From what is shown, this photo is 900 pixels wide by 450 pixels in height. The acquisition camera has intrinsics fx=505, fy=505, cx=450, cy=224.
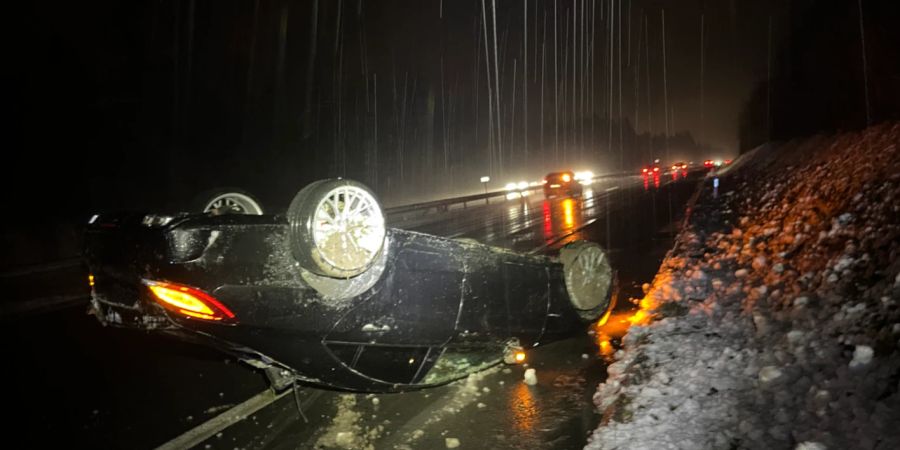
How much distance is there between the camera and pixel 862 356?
9.52 ft

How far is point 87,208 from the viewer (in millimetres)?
20203

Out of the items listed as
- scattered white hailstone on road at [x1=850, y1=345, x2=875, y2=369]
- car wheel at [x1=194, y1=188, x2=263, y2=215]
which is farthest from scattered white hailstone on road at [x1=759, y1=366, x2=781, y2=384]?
car wheel at [x1=194, y1=188, x2=263, y2=215]

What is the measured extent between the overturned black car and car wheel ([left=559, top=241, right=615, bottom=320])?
1.41 meters

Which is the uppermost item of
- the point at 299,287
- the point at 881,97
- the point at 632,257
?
the point at 881,97

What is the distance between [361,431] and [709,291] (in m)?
4.12

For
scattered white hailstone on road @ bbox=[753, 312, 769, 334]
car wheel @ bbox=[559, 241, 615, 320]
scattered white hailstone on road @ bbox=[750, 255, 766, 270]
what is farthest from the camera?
scattered white hailstone on road @ bbox=[750, 255, 766, 270]

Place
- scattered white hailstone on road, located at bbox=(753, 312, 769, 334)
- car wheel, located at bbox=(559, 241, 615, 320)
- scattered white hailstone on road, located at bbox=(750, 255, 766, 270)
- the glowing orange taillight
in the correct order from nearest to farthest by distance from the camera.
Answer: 1. scattered white hailstone on road, located at bbox=(753, 312, 769, 334)
2. the glowing orange taillight
3. car wheel, located at bbox=(559, 241, 615, 320)
4. scattered white hailstone on road, located at bbox=(750, 255, 766, 270)

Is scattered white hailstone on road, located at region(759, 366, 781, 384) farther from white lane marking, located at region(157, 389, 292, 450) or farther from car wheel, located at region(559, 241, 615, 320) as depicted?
white lane marking, located at region(157, 389, 292, 450)

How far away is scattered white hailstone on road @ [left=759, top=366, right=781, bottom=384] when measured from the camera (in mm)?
3168

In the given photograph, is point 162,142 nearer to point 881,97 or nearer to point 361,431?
point 361,431

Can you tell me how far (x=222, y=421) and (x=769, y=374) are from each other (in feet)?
12.6

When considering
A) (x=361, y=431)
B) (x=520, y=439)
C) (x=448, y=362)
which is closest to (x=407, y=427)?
(x=361, y=431)

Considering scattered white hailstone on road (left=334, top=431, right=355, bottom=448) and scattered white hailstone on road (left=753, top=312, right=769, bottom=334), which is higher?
scattered white hailstone on road (left=753, top=312, right=769, bottom=334)

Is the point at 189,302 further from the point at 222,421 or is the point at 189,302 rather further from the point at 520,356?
the point at 520,356
